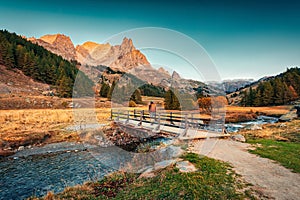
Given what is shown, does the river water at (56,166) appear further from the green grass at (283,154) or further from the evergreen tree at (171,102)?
the evergreen tree at (171,102)

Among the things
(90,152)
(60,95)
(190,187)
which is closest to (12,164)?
(90,152)

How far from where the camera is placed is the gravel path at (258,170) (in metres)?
6.64

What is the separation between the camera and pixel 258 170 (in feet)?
28.3

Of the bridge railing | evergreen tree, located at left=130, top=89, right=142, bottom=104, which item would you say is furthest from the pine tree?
the bridge railing

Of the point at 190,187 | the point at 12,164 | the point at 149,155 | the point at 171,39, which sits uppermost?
the point at 171,39

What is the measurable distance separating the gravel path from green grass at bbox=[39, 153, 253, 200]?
2.21 feet

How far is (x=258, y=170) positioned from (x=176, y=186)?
421 cm

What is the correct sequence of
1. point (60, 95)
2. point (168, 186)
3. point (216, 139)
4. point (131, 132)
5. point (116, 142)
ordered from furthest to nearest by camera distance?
point (60, 95) < point (131, 132) < point (116, 142) < point (216, 139) < point (168, 186)

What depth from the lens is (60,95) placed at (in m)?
61.9

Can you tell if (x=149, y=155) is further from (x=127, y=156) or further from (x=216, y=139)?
(x=216, y=139)

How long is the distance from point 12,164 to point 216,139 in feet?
50.0

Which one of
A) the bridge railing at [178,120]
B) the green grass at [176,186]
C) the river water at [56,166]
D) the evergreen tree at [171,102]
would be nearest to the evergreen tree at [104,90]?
the evergreen tree at [171,102]

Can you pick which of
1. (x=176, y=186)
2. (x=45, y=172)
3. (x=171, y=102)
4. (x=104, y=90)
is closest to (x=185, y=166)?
(x=176, y=186)

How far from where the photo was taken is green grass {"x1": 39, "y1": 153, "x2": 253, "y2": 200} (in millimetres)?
6605
